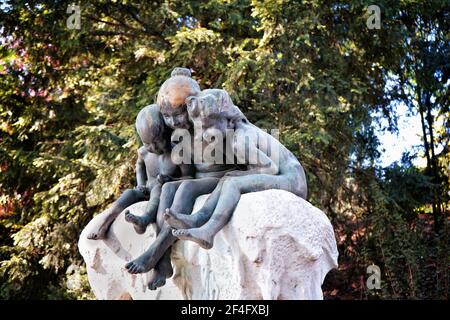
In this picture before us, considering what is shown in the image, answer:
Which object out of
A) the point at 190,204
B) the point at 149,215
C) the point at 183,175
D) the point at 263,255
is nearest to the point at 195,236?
the point at 263,255

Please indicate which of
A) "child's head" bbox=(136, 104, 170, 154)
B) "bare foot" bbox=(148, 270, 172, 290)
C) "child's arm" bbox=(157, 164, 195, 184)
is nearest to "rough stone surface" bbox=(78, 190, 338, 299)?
"bare foot" bbox=(148, 270, 172, 290)

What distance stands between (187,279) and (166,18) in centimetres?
532

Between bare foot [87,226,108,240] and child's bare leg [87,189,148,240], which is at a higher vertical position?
child's bare leg [87,189,148,240]

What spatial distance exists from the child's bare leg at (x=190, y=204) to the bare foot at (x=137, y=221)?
0.74 ft

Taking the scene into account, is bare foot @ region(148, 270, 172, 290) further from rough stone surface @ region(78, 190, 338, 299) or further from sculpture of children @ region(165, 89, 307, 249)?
sculpture of children @ region(165, 89, 307, 249)

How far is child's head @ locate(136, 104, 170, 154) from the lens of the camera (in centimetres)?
385

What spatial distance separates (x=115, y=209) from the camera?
157 inches

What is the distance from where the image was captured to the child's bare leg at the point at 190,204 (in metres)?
3.30

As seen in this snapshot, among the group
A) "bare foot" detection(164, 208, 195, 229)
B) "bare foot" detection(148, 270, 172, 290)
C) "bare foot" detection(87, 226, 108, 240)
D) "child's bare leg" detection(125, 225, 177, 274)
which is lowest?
"bare foot" detection(148, 270, 172, 290)

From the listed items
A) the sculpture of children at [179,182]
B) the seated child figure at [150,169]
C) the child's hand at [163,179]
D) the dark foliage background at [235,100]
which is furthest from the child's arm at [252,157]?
the dark foliage background at [235,100]

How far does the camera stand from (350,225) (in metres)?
9.20

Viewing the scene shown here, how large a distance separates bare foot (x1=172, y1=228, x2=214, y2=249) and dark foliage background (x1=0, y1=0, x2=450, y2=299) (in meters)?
3.95

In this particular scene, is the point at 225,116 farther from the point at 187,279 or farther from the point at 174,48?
the point at 174,48

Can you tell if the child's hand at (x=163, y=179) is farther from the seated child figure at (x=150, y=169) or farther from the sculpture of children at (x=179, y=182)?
the sculpture of children at (x=179, y=182)
